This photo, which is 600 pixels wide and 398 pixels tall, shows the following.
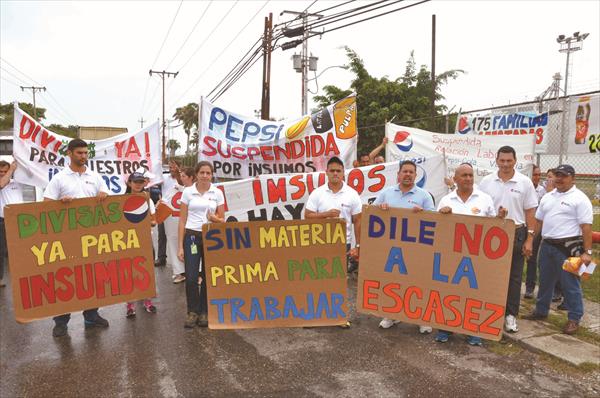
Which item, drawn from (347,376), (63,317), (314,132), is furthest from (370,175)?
(63,317)

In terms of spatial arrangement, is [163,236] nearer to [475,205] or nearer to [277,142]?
[277,142]

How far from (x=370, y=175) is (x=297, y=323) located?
2.87m

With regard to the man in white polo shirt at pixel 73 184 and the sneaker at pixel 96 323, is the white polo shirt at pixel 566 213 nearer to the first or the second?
the man in white polo shirt at pixel 73 184

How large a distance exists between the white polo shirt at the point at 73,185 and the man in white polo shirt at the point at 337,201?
228cm

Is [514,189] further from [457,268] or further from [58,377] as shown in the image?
[58,377]

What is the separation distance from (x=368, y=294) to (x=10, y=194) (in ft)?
17.5

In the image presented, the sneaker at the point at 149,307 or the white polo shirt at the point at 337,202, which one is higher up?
the white polo shirt at the point at 337,202

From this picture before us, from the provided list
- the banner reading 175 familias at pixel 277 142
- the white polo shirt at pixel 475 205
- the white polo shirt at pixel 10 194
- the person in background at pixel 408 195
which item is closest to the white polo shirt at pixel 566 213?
the white polo shirt at pixel 475 205

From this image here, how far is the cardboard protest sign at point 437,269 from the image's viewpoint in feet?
13.7

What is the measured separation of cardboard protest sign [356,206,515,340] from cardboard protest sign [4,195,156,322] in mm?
2311

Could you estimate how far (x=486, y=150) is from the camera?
7.91 meters

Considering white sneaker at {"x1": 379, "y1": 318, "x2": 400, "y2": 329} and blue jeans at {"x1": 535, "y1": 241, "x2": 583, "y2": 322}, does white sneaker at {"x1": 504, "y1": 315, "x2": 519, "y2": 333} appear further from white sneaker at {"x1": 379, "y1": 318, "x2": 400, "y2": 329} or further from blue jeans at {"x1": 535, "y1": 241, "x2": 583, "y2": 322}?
white sneaker at {"x1": 379, "y1": 318, "x2": 400, "y2": 329}

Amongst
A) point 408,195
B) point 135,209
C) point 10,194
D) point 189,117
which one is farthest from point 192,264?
point 189,117

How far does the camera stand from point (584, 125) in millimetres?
6270
